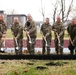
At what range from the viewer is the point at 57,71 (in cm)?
1060

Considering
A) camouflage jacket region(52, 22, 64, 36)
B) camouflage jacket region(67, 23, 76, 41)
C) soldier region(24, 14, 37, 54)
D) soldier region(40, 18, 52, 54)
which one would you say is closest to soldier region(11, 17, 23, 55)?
soldier region(24, 14, 37, 54)

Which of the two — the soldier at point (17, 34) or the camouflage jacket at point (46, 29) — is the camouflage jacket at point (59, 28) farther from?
the soldier at point (17, 34)

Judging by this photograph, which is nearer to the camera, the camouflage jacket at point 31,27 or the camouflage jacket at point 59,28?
the camouflage jacket at point 59,28

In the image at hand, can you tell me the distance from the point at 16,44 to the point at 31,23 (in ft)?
4.51

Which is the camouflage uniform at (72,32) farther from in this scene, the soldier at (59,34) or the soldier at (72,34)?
the soldier at (59,34)

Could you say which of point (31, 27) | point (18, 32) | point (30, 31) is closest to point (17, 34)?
point (18, 32)

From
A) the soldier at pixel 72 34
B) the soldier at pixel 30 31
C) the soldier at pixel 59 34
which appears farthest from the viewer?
the soldier at pixel 30 31

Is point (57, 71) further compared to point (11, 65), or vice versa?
point (11, 65)

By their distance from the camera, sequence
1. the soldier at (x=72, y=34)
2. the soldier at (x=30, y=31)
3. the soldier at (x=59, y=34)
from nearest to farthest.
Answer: the soldier at (x=72, y=34) < the soldier at (x=59, y=34) < the soldier at (x=30, y=31)

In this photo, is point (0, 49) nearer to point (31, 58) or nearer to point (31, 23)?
point (31, 23)

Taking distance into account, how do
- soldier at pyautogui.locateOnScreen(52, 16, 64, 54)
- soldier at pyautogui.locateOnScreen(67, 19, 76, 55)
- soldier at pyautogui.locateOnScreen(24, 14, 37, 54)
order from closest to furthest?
soldier at pyautogui.locateOnScreen(67, 19, 76, 55) → soldier at pyautogui.locateOnScreen(52, 16, 64, 54) → soldier at pyautogui.locateOnScreen(24, 14, 37, 54)

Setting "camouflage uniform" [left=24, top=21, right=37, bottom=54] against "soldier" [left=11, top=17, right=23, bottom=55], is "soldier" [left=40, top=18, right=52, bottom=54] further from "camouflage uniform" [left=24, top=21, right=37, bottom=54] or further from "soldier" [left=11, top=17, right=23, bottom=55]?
"soldier" [left=11, top=17, right=23, bottom=55]

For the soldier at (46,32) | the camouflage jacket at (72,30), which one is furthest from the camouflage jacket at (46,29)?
the camouflage jacket at (72,30)

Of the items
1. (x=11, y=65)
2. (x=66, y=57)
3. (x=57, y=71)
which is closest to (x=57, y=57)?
(x=66, y=57)
